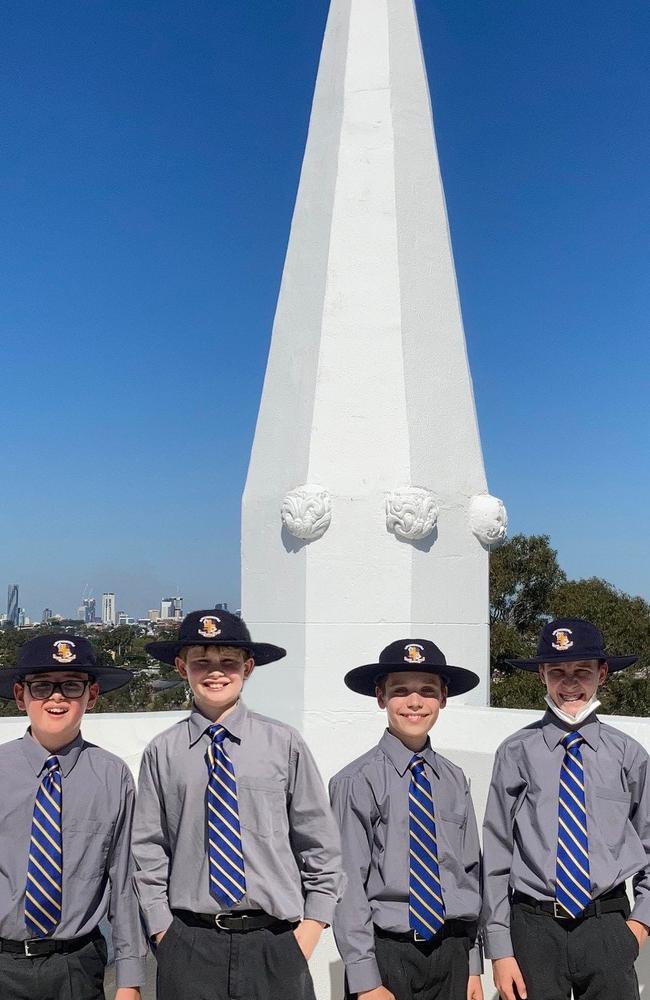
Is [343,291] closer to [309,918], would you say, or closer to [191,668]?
[191,668]

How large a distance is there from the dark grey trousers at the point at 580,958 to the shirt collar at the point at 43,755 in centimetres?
172

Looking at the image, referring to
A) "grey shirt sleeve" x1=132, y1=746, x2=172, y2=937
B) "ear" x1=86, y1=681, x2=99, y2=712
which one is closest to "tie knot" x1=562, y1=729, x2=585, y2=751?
"grey shirt sleeve" x1=132, y1=746, x2=172, y2=937

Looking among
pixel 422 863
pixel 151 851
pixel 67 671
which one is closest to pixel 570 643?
pixel 422 863

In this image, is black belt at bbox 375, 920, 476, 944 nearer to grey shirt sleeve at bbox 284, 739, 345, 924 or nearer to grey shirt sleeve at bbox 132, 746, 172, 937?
grey shirt sleeve at bbox 284, 739, 345, 924

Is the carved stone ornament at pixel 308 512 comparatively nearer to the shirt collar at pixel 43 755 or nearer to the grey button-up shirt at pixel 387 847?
the grey button-up shirt at pixel 387 847

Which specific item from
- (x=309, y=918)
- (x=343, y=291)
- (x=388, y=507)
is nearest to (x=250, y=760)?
(x=309, y=918)

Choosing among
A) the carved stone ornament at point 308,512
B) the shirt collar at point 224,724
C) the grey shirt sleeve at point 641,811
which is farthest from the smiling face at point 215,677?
the carved stone ornament at point 308,512

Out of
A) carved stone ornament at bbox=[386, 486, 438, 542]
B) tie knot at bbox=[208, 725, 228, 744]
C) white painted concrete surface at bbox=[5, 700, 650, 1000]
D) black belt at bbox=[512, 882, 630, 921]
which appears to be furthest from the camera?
carved stone ornament at bbox=[386, 486, 438, 542]

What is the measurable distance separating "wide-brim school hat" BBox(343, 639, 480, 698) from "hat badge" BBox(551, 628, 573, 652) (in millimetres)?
328

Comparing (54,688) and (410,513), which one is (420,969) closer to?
(54,688)

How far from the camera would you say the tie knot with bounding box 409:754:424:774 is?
3.65 meters

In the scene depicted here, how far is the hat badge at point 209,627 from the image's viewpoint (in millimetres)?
3455

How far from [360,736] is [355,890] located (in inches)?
114

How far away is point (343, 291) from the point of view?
6.83m
